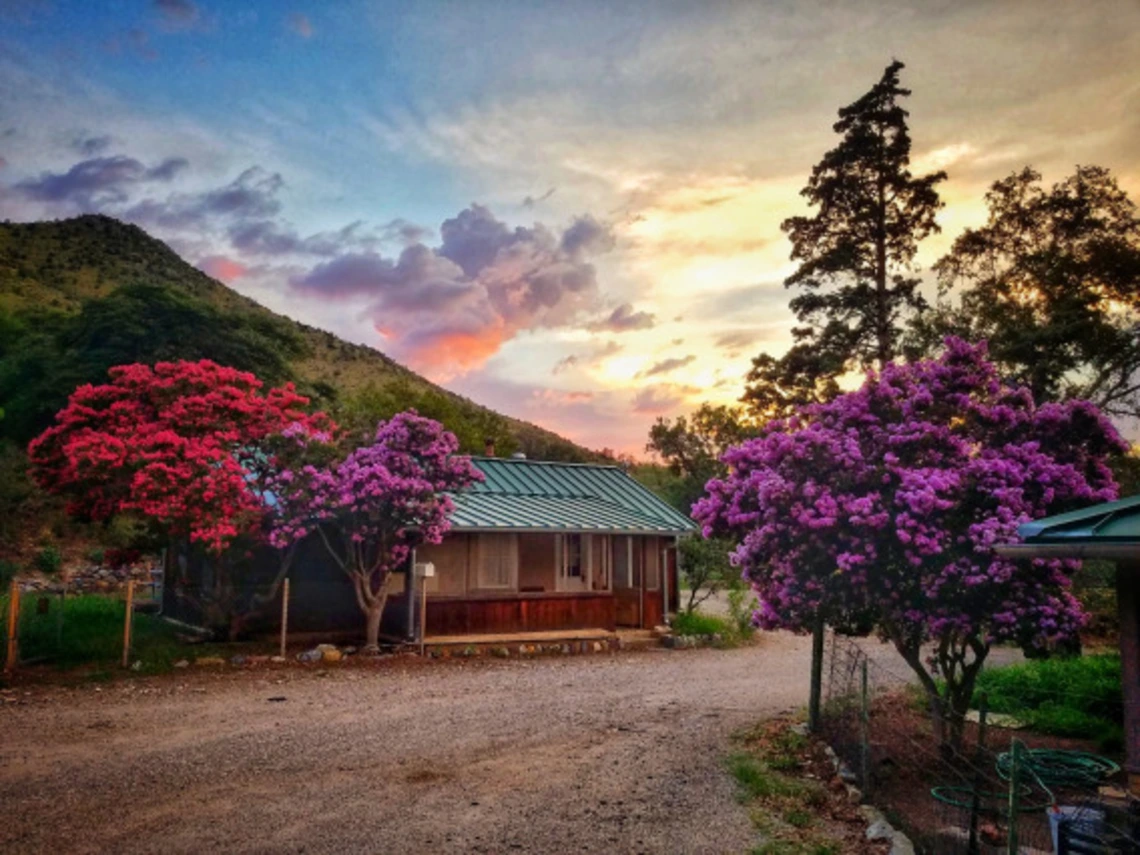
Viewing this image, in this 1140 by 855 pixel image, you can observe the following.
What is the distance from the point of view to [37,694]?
12008 millimetres

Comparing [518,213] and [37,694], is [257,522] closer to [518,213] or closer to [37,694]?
[37,694]

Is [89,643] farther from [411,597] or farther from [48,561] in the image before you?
[48,561]

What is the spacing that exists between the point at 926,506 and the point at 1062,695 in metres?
6.03

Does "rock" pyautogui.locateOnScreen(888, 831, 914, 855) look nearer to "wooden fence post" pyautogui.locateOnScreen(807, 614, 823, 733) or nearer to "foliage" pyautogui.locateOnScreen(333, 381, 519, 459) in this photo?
"wooden fence post" pyautogui.locateOnScreen(807, 614, 823, 733)

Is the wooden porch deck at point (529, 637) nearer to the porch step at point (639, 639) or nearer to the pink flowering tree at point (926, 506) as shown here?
the porch step at point (639, 639)

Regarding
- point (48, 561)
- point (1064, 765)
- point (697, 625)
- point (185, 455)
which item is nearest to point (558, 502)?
point (697, 625)

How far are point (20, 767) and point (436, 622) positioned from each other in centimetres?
1017

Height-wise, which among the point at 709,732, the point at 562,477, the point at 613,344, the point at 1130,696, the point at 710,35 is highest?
the point at 710,35

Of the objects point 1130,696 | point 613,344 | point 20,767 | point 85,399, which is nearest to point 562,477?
point 613,344

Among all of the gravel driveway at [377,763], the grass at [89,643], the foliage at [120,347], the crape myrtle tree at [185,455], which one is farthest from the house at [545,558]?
the foliage at [120,347]

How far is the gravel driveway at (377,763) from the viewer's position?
20.9 ft

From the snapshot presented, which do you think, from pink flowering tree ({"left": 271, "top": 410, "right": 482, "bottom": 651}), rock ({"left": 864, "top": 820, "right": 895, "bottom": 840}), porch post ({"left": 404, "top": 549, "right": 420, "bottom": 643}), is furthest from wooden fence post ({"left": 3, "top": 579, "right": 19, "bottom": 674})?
rock ({"left": 864, "top": 820, "right": 895, "bottom": 840})

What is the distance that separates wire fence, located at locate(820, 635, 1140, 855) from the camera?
190 inches

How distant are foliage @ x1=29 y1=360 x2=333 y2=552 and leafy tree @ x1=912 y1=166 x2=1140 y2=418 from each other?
15550 mm
